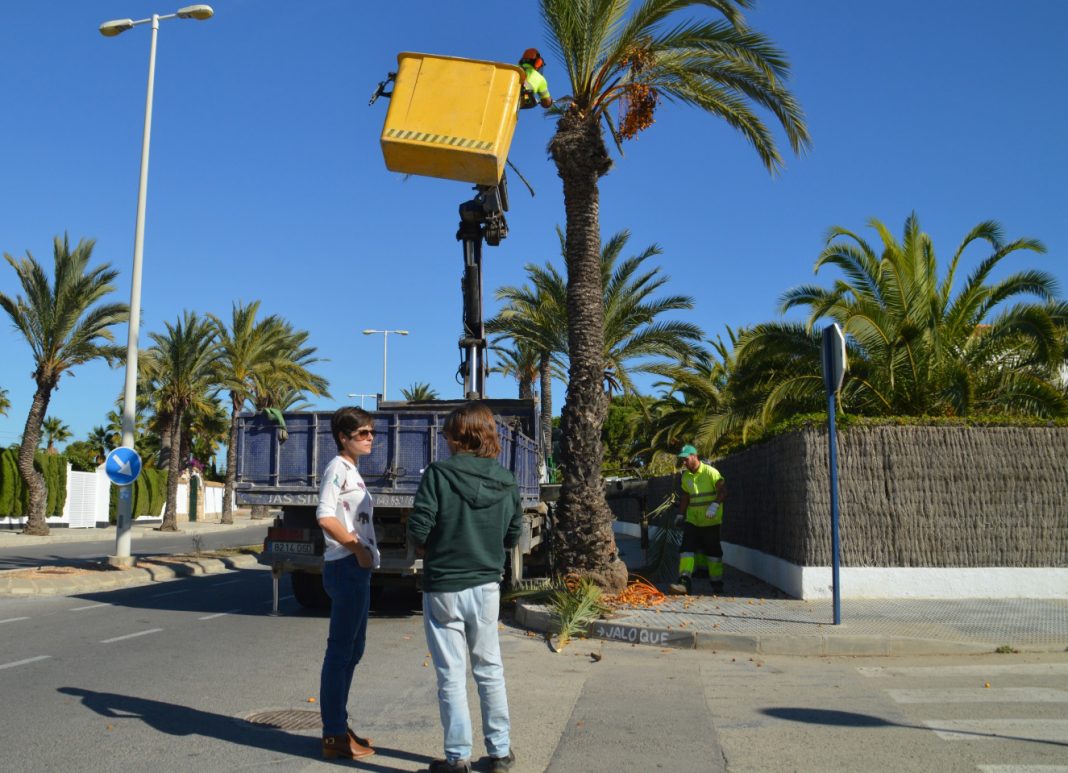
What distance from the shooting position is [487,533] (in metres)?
4.38

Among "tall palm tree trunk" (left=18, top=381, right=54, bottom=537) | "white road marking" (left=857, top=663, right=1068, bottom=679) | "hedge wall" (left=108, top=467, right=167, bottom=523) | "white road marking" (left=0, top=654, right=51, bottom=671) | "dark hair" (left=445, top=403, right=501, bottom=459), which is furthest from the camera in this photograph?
"hedge wall" (left=108, top=467, right=167, bottom=523)

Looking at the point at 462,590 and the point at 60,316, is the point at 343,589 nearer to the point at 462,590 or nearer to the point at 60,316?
the point at 462,590

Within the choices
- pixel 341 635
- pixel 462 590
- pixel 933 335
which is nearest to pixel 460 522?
pixel 462 590

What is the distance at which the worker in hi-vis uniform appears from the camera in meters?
11.2

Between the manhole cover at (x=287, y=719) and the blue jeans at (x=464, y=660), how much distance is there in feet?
5.14

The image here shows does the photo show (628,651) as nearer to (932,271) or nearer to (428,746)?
(428,746)

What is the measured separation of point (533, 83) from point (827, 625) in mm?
6823

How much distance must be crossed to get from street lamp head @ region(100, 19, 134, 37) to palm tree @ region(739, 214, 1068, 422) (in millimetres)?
13683

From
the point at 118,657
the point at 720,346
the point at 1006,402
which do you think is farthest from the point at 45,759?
the point at 720,346

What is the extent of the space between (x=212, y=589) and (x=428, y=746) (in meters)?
10.2

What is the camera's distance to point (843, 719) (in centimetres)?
557

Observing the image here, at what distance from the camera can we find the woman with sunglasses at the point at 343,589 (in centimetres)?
463

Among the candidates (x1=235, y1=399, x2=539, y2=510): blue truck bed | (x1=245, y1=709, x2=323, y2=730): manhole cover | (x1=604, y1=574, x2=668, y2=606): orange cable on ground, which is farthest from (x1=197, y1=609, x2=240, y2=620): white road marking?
(x1=245, y1=709, x2=323, y2=730): manhole cover

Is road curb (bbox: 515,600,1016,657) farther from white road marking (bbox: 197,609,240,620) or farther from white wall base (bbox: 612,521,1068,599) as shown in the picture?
A: white road marking (bbox: 197,609,240,620)
